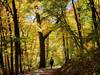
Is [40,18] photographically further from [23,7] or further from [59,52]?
[59,52]

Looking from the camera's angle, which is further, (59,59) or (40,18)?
(59,59)

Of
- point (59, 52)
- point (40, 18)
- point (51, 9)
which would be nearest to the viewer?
point (51, 9)

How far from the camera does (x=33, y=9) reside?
2669 cm

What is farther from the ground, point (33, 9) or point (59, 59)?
point (33, 9)

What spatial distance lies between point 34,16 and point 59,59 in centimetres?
2431

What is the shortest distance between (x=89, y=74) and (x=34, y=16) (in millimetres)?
17151

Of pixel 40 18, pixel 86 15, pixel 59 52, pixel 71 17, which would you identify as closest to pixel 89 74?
pixel 86 15

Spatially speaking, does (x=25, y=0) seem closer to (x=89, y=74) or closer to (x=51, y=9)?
(x=51, y=9)

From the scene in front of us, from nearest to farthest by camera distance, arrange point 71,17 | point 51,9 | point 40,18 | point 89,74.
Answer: point 89,74 < point 51,9 < point 40,18 < point 71,17

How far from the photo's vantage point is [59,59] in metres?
52.1

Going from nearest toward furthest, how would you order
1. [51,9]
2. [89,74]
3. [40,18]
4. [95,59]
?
[89,74] < [95,59] < [51,9] < [40,18]

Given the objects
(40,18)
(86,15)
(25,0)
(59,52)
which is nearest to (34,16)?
(40,18)

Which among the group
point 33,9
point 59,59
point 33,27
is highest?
point 33,9

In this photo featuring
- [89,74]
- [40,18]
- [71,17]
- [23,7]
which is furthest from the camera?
[71,17]
